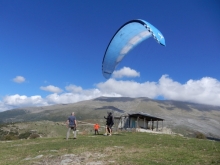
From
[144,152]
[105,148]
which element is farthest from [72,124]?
[144,152]

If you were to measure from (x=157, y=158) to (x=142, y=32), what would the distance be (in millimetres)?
10884

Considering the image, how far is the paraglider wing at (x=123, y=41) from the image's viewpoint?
1941 centimetres

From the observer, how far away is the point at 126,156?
42.2 ft

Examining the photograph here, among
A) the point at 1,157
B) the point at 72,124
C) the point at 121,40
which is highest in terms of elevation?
the point at 121,40

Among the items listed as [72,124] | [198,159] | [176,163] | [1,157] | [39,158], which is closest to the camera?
[176,163]

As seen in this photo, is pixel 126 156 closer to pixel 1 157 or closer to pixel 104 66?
pixel 1 157

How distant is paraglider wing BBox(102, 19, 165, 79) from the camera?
19.4 meters

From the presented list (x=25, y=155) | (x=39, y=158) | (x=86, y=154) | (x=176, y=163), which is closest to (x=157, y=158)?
(x=176, y=163)

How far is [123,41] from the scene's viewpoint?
2070cm

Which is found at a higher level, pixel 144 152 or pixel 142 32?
pixel 142 32

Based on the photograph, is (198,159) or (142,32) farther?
(142,32)

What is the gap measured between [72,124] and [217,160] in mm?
13423

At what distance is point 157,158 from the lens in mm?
12461

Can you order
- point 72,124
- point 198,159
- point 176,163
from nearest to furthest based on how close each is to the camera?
point 176,163 → point 198,159 → point 72,124
